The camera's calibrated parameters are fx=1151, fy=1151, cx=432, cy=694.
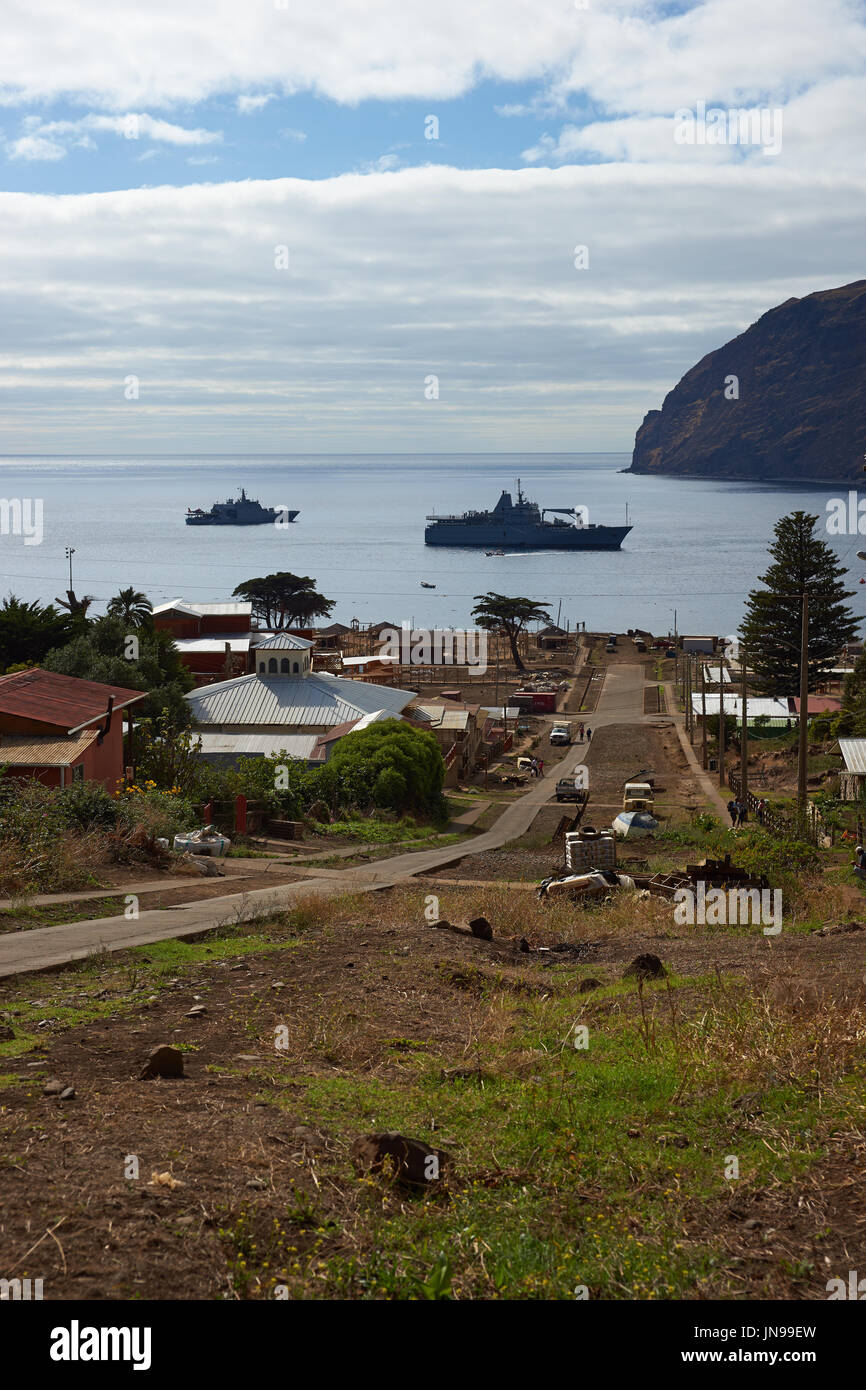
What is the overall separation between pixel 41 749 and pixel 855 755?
2224cm

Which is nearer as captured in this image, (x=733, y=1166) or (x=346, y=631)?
(x=733, y=1166)

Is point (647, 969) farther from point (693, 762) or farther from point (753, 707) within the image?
point (753, 707)

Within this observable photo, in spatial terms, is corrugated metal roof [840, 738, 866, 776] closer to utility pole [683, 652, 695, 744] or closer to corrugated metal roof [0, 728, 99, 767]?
corrugated metal roof [0, 728, 99, 767]

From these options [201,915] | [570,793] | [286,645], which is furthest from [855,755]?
[286,645]

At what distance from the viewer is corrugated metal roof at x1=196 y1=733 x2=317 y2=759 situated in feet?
134

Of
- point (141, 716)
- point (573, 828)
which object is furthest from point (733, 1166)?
point (141, 716)

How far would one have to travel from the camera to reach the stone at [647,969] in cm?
1150

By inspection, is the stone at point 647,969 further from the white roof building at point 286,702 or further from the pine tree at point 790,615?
the pine tree at point 790,615

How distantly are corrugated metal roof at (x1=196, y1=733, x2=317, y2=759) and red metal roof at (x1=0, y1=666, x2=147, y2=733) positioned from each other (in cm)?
1279

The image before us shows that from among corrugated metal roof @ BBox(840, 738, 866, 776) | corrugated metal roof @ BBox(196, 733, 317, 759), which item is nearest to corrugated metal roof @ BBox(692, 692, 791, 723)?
corrugated metal roof @ BBox(840, 738, 866, 776)

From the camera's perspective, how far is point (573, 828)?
32.2 meters
